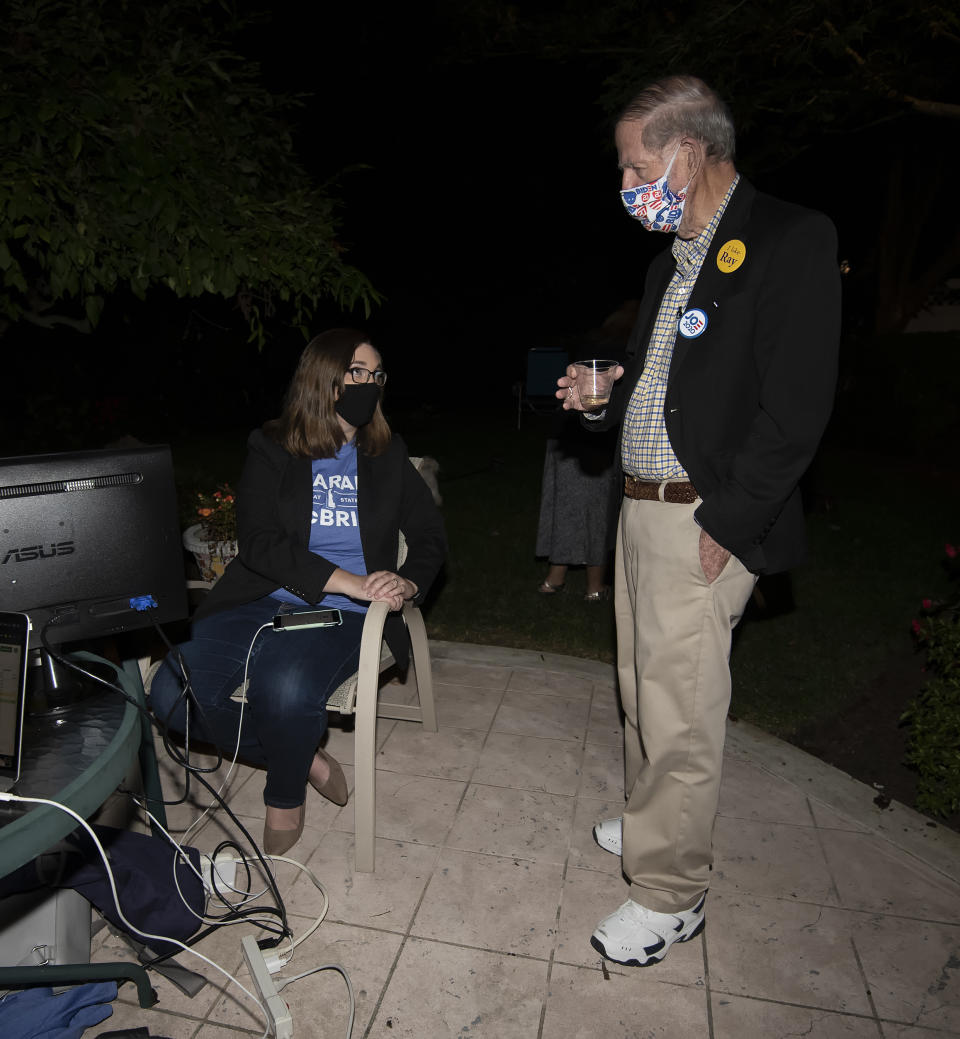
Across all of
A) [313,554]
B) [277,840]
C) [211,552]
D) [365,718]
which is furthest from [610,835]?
[211,552]

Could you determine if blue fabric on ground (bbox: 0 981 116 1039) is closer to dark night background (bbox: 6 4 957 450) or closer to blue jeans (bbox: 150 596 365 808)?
blue jeans (bbox: 150 596 365 808)

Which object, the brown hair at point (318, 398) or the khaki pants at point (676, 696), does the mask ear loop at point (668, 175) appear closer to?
the khaki pants at point (676, 696)

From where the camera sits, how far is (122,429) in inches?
456

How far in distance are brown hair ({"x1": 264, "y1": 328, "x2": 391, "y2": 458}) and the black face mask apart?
0.13ft

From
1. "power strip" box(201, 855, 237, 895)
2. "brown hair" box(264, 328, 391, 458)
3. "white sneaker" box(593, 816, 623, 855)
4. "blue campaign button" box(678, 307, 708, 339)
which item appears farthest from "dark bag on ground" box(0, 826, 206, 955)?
"blue campaign button" box(678, 307, 708, 339)

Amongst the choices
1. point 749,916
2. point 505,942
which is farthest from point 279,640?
point 749,916

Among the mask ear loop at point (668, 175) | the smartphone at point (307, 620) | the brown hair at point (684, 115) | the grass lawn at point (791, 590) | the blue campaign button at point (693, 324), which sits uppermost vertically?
the brown hair at point (684, 115)

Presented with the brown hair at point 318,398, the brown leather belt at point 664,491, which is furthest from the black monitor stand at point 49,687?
the brown leather belt at point 664,491

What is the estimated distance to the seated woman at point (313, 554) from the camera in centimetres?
265

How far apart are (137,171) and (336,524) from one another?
1273mm

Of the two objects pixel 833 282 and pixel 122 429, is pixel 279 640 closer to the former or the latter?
pixel 833 282

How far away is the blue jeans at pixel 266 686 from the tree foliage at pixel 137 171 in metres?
1.12

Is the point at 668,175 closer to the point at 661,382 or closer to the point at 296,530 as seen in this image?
the point at 661,382

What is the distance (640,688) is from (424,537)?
116cm
